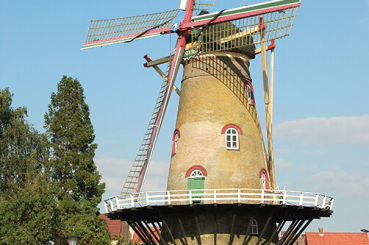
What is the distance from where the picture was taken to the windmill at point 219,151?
858 inches

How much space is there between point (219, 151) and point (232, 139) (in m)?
0.84

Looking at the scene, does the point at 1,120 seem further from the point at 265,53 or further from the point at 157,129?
the point at 265,53

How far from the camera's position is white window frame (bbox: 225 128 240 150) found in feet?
75.4

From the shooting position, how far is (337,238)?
4112 cm

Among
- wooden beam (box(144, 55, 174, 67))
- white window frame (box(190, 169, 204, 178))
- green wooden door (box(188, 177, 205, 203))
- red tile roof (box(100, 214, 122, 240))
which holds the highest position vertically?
wooden beam (box(144, 55, 174, 67))

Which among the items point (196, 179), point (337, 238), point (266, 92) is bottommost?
point (196, 179)

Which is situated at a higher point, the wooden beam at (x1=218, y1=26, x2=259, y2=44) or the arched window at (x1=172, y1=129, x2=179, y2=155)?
the wooden beam at (x1=218, y1=26, x2=259, y2=44)

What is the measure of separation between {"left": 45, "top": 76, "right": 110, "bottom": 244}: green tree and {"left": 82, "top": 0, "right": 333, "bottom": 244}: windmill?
7.93 metres

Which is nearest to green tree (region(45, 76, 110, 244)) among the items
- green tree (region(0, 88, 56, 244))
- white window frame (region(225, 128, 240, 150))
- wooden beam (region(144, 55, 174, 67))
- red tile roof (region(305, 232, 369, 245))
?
green tree (region(0, 88, 56, 244))

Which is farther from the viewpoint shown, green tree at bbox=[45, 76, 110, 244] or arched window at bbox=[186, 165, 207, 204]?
green tree at bbox=[45, 76, 110, 244]

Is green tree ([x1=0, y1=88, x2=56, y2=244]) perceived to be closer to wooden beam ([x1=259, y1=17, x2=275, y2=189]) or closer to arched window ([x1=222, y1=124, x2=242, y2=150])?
arched window ([x1=222, y1=124, x2=242, y2=150])

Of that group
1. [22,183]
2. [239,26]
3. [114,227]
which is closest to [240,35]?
[239,26]

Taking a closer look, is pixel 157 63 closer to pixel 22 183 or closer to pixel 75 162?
pixel 75 162

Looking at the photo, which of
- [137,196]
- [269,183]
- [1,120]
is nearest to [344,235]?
[269,183]
